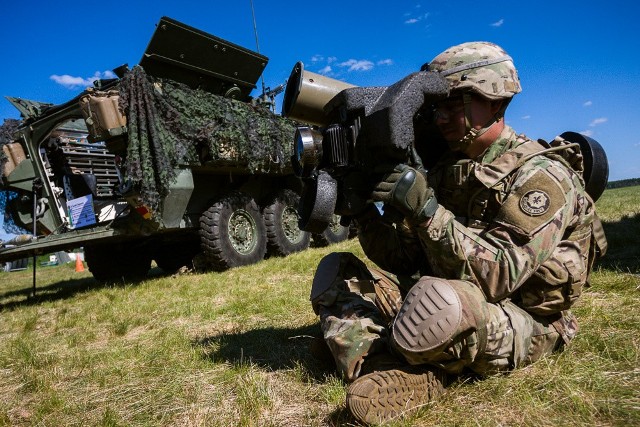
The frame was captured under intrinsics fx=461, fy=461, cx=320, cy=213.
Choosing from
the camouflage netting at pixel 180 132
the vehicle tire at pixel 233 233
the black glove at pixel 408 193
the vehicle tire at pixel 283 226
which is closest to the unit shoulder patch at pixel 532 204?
the black glove at pixel 408 193

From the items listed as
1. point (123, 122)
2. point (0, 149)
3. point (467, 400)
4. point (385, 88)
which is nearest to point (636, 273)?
point (467, 400)

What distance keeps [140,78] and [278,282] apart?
2.82 m

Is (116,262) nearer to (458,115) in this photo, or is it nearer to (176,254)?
(176,254)

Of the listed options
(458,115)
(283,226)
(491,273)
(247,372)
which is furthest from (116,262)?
(491,273)

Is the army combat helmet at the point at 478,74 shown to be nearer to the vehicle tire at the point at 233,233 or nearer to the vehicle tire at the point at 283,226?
the vehicle tire at the point at 233,233

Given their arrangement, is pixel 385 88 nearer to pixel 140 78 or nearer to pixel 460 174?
pixel 460 174

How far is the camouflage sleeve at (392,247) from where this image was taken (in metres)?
2.36

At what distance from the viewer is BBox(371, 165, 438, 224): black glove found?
1.61 meters

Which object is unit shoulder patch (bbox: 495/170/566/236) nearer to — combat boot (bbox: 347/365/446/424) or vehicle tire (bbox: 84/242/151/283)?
combat boot (bbox: 347/365/446/424)

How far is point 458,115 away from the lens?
6.59ft

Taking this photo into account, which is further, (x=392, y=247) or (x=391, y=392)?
(x=392, y=247)

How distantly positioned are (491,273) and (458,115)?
0.74 m

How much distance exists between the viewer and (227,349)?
265 centimetres

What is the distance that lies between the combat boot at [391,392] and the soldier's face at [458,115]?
1.01m
